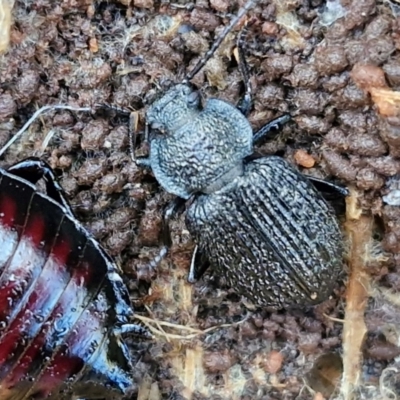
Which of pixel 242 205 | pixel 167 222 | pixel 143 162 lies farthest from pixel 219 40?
pixel 167 222

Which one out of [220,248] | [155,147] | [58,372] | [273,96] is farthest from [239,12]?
[58,372]

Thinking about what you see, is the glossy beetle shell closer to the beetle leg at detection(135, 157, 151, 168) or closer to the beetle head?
the beetle leg at detection(135, 157, 151, 168)

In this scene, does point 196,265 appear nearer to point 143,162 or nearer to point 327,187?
point 143,162

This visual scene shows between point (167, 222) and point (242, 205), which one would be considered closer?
point (242, 205)

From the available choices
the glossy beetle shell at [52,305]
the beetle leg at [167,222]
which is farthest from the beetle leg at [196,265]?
the glossy beetle shell at [52,305]

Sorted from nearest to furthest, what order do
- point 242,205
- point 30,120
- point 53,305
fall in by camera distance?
point 53,305 → point 242,205 → point 30,120

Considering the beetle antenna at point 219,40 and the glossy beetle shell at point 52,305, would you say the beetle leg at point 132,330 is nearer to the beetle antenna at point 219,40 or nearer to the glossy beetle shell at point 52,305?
the glossy beetle shell at point 52,305
